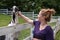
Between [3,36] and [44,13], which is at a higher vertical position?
[44,13]

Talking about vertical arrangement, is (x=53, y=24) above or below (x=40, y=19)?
below

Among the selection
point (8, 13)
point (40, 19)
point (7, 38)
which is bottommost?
point (8, 13)

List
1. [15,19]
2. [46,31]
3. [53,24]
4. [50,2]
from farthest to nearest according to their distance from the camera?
[50,2], [53,24], [15,19], [46,31]

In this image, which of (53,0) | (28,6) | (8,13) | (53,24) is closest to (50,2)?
(53,0)

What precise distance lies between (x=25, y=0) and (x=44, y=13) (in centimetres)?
3360

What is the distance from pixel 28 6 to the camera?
1484 inches

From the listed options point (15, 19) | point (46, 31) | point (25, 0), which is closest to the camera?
point (46, 31)

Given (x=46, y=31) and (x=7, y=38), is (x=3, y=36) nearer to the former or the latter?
(x=7, y=38)

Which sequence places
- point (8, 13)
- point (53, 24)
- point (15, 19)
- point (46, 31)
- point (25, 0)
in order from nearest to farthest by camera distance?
point (46, 31)
point (15, 19)
point (53, 24)
point (8, 13)
point (25, 0)

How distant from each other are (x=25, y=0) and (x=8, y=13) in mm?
6134

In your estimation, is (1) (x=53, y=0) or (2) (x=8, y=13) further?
(1) (x=53, y=0)

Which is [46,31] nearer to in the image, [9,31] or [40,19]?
[40,19]

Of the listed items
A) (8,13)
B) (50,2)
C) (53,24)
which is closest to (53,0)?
(50,2)

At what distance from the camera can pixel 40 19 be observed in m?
5.70
